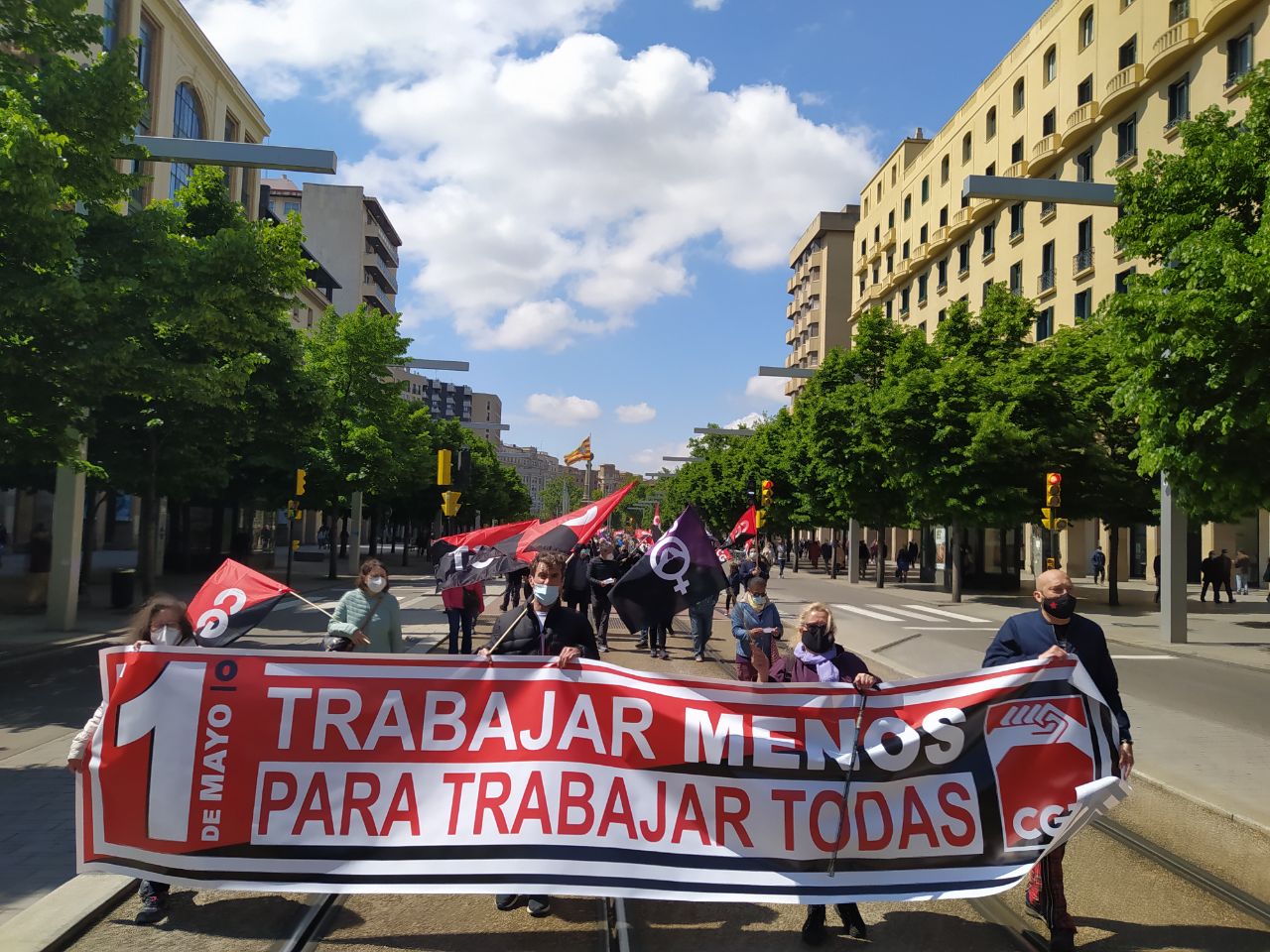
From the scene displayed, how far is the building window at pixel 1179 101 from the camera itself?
34.1 metres

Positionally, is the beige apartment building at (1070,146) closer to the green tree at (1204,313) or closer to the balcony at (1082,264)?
the balcony at (1082,264)

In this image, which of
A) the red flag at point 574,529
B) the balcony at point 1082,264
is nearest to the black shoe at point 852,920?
the red flag at point 574,529

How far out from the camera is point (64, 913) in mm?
4805

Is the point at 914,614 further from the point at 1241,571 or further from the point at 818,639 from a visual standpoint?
the point at 818,639

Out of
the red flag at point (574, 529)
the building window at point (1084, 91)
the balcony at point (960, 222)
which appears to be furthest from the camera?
the balcony at point (960, 222)

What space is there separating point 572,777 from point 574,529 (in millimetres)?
5949

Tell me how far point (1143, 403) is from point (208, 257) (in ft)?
46.7

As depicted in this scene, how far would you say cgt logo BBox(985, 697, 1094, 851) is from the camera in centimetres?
486

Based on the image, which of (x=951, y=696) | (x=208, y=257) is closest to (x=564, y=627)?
(x=951, y=696)

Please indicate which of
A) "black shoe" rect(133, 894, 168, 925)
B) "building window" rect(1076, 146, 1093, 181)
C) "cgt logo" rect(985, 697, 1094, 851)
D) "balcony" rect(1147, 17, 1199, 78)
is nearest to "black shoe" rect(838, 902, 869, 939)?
"cgt logo" rect(985, 697, 1094, 851)

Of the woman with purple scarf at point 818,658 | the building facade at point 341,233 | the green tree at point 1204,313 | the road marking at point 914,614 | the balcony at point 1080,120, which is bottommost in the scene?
the road marking at point 914,614

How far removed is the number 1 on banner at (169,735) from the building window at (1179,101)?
3794cm

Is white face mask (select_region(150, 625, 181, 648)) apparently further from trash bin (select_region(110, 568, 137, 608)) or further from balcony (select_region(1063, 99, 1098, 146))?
balcony (select_region(1063, 99, 1098, 146))

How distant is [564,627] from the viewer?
19.5 feet
